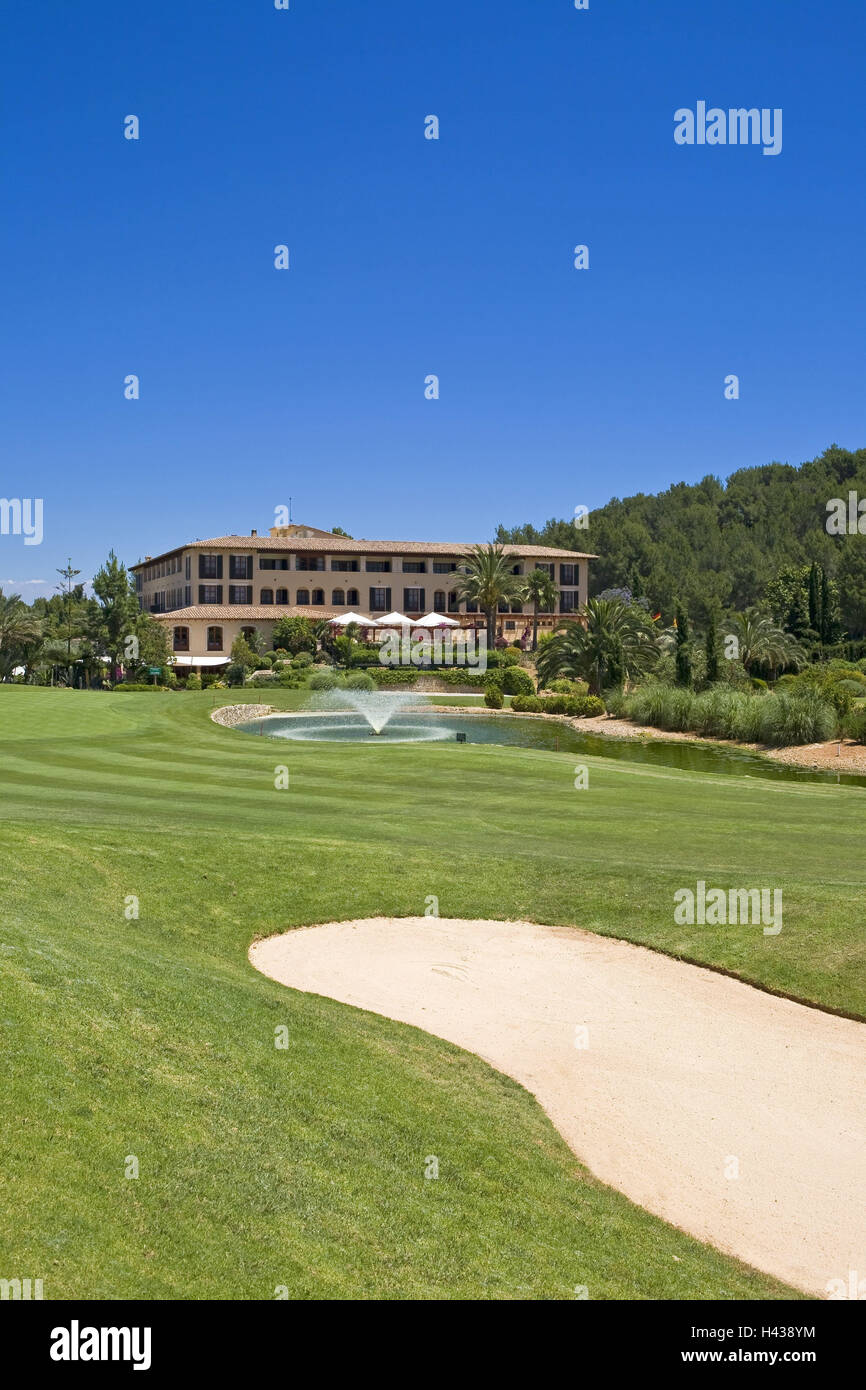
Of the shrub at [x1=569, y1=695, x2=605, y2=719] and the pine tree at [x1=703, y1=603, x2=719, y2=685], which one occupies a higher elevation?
the pine tree at [x1=703, y1=603, x2=719, y2=685]

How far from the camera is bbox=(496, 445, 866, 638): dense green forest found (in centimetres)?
11900

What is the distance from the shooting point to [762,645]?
65438mm

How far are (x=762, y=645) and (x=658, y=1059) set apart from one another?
56.5m

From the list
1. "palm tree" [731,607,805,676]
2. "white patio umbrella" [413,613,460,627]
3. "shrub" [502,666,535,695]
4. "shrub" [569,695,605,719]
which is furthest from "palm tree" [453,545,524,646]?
"shrub" [569,695,605,719]

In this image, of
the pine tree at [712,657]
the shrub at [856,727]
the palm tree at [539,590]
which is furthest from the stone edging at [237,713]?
the palm tree at [539,590]

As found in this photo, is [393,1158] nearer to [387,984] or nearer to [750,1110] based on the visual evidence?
[750,1110]

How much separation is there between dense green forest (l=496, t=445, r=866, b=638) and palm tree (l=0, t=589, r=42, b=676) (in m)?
61.2

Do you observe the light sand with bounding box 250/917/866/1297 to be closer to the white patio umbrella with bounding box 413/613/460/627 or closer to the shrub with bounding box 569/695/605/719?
the shrub with bounding box 569/695/605/719

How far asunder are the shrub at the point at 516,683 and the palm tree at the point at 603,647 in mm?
1810

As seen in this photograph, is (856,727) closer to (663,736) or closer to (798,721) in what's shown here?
(798,721)

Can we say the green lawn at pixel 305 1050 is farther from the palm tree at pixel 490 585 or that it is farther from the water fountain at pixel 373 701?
the palm tree at pixel 490 585

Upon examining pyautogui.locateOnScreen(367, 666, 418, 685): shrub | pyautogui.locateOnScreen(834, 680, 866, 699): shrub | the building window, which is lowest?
pyautogui.locateOnScreen(834, 680, 866, 699): shrub
